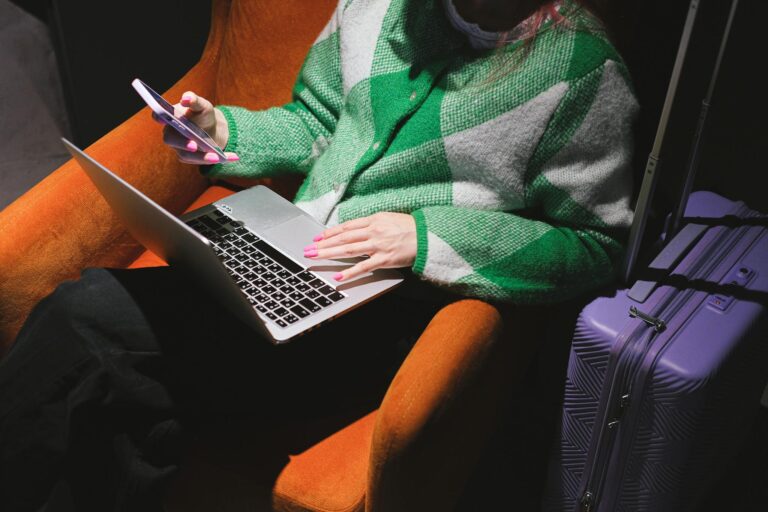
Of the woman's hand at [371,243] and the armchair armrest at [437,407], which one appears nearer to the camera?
the armchair armrest at [437,407]

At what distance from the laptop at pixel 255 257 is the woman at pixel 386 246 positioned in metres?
0.03

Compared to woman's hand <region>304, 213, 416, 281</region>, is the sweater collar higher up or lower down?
higher up

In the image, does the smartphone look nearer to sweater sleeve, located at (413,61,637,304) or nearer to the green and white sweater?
the green and white sweater

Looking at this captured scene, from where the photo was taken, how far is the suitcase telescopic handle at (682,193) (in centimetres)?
89

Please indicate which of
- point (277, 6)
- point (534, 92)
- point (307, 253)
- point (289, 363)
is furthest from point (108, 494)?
point (277, 6)

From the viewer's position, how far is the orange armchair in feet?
3.04

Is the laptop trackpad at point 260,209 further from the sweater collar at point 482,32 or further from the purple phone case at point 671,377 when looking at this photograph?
the purple phone case at point 671,377

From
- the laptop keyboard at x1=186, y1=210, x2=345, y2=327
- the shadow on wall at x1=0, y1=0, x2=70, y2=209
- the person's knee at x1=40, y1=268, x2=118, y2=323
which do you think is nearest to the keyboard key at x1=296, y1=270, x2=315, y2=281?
the laptop keyboard at x1=186, y1=210, x2=345, y2=327

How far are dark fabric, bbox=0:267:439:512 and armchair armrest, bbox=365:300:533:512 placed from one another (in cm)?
19

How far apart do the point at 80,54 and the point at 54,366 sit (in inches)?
52.8

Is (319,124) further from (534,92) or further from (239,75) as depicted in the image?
(534,92)

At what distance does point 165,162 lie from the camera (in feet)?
4.45

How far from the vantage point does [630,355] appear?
101 centimetres

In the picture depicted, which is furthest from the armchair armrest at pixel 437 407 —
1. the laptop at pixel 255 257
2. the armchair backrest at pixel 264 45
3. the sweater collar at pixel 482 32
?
the armchair backrest at pixel 264 45
